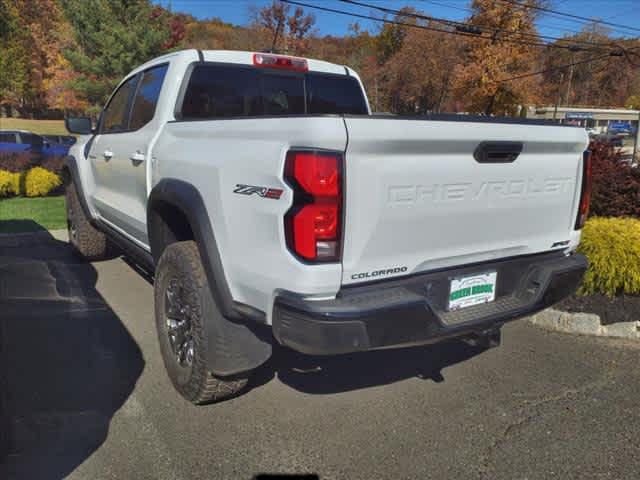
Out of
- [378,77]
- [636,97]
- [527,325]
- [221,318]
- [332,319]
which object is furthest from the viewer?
[636,97]

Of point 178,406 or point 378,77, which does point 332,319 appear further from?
point 378,77

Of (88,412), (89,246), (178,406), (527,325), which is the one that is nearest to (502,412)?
(527,325)

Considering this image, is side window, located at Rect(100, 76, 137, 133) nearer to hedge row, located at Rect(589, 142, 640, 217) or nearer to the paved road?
the paved road

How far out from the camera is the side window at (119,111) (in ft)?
14.6

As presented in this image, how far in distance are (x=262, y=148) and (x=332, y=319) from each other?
32.0 inches

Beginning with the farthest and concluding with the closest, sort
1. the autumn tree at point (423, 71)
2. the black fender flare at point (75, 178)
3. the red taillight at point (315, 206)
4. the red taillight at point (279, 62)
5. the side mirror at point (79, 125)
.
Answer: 1. the autumn tree at point (423, 71)
2. the black fender flare at point (75, 178)
3. the side mirror at point (79, 125)
4. the red taillight at point (279, 62)
5. the red taillight at point (315, 206)

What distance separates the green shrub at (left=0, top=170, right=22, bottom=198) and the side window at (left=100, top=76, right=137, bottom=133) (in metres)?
6.26

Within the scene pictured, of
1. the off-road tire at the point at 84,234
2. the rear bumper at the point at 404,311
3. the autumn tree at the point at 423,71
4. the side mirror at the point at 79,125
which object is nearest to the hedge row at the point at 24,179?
the off-road tire at the point at 84,234

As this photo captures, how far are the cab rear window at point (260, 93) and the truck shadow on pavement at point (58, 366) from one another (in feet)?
6.02

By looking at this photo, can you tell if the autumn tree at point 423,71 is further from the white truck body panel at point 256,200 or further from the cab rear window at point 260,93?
the white truck body panel at point 256,200

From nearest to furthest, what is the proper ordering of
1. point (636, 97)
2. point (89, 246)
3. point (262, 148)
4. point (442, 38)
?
point (262, 148) → point (89, 246) → point (442, 38) → point (636, 97)

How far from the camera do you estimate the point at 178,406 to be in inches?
124

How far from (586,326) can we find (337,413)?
96.0 inches

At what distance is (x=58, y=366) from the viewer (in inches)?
142
